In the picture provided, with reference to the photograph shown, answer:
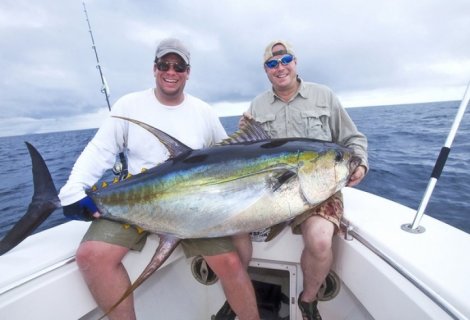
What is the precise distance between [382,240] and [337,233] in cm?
36

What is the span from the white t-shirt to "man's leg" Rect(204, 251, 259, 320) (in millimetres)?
972

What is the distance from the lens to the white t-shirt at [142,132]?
7.61 ft

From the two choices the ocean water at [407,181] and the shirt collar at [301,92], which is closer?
the shirt collar at [301,92]

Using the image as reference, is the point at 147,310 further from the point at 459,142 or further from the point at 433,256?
the point at 459,142

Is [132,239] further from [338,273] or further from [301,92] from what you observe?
[301,92]

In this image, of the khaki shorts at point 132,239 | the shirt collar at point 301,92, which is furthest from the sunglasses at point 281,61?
the khaki shorts at point 132,239

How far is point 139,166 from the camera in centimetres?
246

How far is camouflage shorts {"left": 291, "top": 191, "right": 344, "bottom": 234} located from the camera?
6.38ft

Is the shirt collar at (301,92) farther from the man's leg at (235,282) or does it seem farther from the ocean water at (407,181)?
the ocean water at (407,181)

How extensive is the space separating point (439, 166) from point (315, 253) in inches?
33.2

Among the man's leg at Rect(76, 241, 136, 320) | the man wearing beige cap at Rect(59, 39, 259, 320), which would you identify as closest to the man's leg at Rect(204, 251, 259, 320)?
the man wearing beige cap at Rect(59, 39, 259, 320)

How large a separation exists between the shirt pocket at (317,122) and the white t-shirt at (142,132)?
0.86m

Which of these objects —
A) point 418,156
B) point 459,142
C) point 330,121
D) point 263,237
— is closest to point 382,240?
point 263,237

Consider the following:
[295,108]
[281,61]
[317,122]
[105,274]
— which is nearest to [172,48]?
[281,61]
